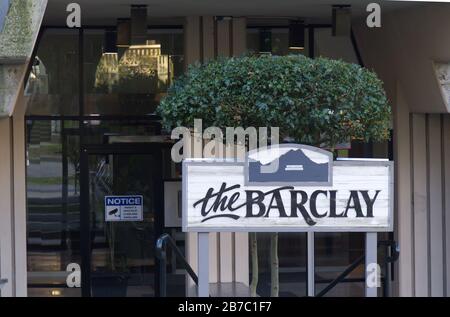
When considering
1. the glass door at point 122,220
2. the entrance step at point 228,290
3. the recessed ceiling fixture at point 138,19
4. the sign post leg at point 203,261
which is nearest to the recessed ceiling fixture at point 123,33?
the recessed ceiling fixture at point 138,19

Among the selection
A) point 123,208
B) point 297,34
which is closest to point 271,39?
point 297,34

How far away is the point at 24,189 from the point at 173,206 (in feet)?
6.62

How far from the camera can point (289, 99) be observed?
759cm

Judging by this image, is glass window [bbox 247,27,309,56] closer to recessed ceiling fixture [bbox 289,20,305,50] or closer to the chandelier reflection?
recessed ceiling fixture [bbox 289,20,305,50]

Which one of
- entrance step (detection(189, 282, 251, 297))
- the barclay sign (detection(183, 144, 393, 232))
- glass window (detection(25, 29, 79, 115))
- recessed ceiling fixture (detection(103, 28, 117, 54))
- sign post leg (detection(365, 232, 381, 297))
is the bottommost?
entrance step (detection(189, 282, 251, 297))

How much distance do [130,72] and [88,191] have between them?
5.49 feet

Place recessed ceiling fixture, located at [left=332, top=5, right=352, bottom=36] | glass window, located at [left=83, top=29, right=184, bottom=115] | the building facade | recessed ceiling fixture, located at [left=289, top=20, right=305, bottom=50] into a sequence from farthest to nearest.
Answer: glass window, located at [left=83, top=29, right=184, bottom=115] → recessed ceiling fixture, located at [left=289, top=20, right=305, bottom=50] → the building facade → recessed ceiling fixture, located at [left=332, top=5, right=352, bottom=36]

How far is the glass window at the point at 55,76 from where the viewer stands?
1170 centimetres

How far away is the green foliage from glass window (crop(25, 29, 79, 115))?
4.02 meters

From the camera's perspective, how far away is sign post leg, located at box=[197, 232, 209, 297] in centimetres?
760

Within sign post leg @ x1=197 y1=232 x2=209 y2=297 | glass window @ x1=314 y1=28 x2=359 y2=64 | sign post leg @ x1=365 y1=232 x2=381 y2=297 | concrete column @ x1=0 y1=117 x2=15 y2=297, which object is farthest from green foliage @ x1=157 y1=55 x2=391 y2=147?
glass window @ x1=314 y1=28 x2=359 y2=64

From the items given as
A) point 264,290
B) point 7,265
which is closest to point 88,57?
point 7,265

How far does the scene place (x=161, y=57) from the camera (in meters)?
11.8

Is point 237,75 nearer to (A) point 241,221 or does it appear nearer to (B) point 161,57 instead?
(A) point 241,221
